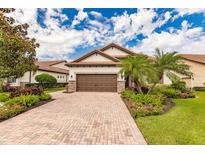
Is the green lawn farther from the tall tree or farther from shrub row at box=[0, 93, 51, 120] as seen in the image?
the tall tree

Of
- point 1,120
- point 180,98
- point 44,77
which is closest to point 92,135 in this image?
point 1,120

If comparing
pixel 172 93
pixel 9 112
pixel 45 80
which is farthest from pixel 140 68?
pixel 45 80

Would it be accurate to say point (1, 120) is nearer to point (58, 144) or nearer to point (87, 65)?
point (58, 144)

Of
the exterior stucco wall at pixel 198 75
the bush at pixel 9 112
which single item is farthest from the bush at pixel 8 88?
the exterior stucco wall at pixel 198 75

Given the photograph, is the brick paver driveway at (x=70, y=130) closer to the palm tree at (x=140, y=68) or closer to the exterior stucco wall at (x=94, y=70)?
the palm tree at (x=140, y=68)

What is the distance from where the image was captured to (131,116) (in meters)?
8.73

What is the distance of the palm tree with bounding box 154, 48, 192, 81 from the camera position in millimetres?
14078

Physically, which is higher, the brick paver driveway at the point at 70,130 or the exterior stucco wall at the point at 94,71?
the exterior stucco wall at the point at 94,71

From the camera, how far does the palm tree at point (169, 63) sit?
1408cm

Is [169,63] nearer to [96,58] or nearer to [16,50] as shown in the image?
[96,58]

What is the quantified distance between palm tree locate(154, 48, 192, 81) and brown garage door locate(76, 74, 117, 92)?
279 inches

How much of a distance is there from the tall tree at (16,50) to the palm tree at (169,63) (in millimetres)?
10130

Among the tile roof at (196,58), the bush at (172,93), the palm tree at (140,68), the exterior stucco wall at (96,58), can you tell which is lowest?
the bush at (172,93)
